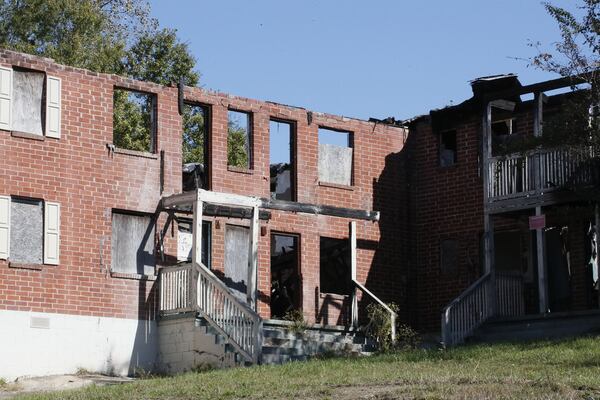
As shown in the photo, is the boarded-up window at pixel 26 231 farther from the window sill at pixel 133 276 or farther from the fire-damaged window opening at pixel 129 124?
the fire-damaged window opening at pixel 129 124

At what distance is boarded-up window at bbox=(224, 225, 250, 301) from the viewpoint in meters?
33.0

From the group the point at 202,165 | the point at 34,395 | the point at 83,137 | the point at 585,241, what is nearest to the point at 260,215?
the point at 202,165

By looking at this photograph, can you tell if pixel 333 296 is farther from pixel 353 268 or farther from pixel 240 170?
pixel 240 170

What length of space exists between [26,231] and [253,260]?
16.1ft

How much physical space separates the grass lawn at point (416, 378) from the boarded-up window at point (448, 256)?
23.3ft

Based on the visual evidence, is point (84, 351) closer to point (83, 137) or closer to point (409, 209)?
point (83, 137)

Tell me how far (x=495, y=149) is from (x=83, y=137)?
31.6ft

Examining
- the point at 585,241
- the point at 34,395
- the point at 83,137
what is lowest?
the point at 34,395

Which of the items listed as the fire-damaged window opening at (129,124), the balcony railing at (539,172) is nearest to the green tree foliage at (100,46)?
the fire-damaged window opening at (129,124)

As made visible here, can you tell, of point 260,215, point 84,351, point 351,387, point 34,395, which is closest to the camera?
point 351,387

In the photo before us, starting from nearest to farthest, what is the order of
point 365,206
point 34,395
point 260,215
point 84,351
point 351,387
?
point 351,387
point 34,395
point 84,351
point 260,215
point 365,206

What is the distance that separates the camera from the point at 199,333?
3039 centimetres

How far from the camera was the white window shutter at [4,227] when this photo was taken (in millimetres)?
29422

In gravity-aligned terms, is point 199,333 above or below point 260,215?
below
